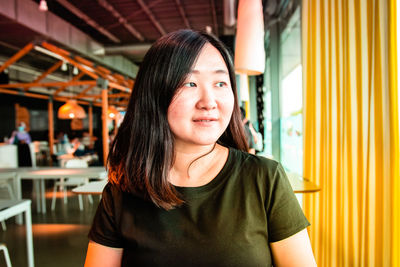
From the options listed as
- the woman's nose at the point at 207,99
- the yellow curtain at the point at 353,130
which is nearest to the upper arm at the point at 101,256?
the woman's nose at the point at 207,99

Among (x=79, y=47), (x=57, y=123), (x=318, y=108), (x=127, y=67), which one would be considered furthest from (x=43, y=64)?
(x=318, y=108)

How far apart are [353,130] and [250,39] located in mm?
995

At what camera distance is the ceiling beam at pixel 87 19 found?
Answer: 573 cm

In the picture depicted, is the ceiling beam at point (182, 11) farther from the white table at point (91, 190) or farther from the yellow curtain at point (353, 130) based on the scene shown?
the white table at point (91, 190)

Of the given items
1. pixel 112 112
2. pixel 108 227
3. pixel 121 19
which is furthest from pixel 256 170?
pixel 112 112

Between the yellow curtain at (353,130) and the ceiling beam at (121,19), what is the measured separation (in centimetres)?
445

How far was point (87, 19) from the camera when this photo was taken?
21.2 ft

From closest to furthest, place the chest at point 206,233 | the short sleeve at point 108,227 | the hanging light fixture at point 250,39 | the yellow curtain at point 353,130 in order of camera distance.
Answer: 1. the chest at point 206,233
2. the short sleeve at point 108,227
3. the yellow curtain at point 353,130
4. the hanging light fixture at point 250,39

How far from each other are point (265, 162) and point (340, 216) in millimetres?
1031

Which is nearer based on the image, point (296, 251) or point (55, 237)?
point (296, 251)

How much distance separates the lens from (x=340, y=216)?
174 cm

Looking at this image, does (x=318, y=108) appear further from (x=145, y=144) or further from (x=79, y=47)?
(x=79, y=47)

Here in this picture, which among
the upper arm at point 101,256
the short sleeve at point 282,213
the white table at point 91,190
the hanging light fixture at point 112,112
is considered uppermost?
the hanging light fixture at point 112,112

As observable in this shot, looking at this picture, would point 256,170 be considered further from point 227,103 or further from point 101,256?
point 101,256
